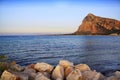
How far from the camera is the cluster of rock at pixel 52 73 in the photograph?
123 inches

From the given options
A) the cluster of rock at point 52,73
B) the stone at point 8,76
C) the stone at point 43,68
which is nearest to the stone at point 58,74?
the cluster of rock at point 52,73

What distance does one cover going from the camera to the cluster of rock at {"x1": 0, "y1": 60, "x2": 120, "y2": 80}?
3.13 m

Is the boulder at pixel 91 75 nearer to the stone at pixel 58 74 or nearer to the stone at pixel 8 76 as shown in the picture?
the stone at pixel 58 74

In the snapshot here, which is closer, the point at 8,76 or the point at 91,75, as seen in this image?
the point at 8,76

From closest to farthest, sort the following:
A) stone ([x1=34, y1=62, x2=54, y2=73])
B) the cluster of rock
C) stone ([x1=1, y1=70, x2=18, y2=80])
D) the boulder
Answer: stone ([x1=1, y1=70, x2=18, y2=80]) → the cluster of rock → the boulder → stone ([x1=34, y1=62, x2=54, y2=73])

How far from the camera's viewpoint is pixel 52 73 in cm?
376

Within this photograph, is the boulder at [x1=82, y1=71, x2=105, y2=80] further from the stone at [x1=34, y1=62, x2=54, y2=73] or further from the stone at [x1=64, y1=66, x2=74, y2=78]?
the stone at [x1=34, y1=62, x2=54, y2=73]

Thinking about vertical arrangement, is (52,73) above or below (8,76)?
below

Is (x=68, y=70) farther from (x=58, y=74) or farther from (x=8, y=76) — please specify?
(x=8, y=76)

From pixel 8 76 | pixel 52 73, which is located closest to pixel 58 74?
pixel 52 73

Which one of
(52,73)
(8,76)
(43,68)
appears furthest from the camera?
(43,68)

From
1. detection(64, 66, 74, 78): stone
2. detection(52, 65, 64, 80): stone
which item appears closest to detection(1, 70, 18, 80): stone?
detection(52, 65, 64, 80): stone

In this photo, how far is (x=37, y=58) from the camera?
705 cm

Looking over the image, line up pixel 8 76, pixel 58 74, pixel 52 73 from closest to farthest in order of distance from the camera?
pixel 8 76 < pixel 58 74 < pixel 52 73
